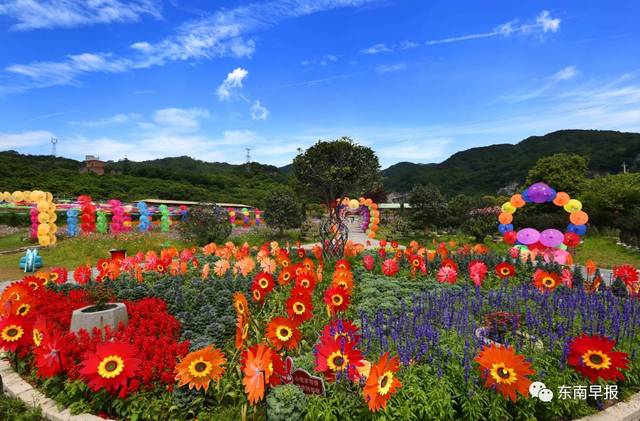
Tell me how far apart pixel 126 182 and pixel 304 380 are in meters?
50.1

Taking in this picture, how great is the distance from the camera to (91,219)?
2031 cm

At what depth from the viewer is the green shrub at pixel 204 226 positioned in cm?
1597

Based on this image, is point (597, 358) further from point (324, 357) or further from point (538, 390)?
point (324, 357)

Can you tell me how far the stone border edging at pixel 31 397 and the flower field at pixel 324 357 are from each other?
0.08 m

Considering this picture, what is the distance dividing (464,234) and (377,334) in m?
18.0

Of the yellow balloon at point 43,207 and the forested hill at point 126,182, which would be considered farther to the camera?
the forested hill at point 126,182

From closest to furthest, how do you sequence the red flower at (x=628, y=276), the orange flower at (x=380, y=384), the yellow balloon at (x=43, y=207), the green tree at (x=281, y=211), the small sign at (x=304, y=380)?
the orange flower at (x=380, y=384) < the small sign at (x=304, y=380) < the red flower at (x=628, y=276) < the yellow balloon at (x=43, y=207) < the green tree at (x=281, y=211)

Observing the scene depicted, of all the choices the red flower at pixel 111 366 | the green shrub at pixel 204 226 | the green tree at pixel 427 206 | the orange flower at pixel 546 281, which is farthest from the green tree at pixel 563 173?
the red flower at pixel 111 366

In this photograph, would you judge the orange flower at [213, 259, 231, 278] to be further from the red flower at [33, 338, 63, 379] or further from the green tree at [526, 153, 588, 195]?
the green tree at [526, 153, 588, 195]

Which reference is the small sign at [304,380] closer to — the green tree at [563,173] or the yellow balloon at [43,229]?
the yellow balloon at [43,229]

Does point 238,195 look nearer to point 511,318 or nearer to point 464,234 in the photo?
point 464,234

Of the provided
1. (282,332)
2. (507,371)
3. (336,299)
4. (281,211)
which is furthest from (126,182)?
(507,371)

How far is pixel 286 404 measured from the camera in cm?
271

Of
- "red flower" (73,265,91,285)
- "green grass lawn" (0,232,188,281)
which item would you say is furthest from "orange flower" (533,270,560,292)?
"green grass lawn" (0,232,188,281)
